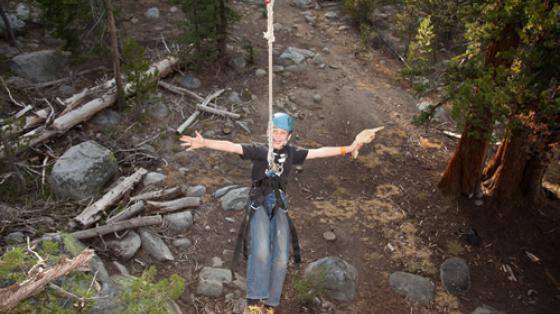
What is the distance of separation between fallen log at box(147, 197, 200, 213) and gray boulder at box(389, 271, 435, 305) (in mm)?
3647

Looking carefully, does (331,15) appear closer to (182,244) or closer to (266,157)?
(182,244)

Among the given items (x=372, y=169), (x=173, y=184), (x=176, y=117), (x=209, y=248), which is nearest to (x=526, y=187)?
(x=372, y=169)

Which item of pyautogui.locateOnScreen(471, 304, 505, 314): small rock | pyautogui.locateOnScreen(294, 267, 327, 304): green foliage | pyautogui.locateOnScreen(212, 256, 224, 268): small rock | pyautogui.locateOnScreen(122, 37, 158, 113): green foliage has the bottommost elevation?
pyautogui.locateOnScreen(471, 304, 505, 314): small rock

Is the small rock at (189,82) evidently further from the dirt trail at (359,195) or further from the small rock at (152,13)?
the small rock at (152,13)

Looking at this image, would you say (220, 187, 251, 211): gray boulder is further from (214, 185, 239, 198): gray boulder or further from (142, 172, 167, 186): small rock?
(142, 172, 167, 186): small rock

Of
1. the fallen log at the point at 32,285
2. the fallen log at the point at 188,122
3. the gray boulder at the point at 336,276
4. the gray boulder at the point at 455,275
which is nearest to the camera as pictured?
the fallen log at the point at 32,285

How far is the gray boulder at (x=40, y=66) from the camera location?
445 inches

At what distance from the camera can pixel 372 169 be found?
1030cm

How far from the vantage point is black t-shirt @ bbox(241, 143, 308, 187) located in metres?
5.52

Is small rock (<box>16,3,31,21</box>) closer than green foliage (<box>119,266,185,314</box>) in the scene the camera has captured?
No

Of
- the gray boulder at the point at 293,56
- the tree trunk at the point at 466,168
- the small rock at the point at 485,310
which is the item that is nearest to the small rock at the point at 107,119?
the gray boulder at the point at 293,56

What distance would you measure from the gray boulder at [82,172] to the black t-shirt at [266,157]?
3.66 meters

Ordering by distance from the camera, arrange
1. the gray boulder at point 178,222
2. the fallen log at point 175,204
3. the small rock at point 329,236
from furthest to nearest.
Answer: the small rock at point 329,236
the fallen log at point 175,204
the gray boulder at point 178,222

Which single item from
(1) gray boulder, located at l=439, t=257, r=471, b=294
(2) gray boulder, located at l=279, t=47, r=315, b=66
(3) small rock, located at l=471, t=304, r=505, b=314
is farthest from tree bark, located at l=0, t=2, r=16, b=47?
(3) small rock, located at l=471, t=304, r=505, b=314
